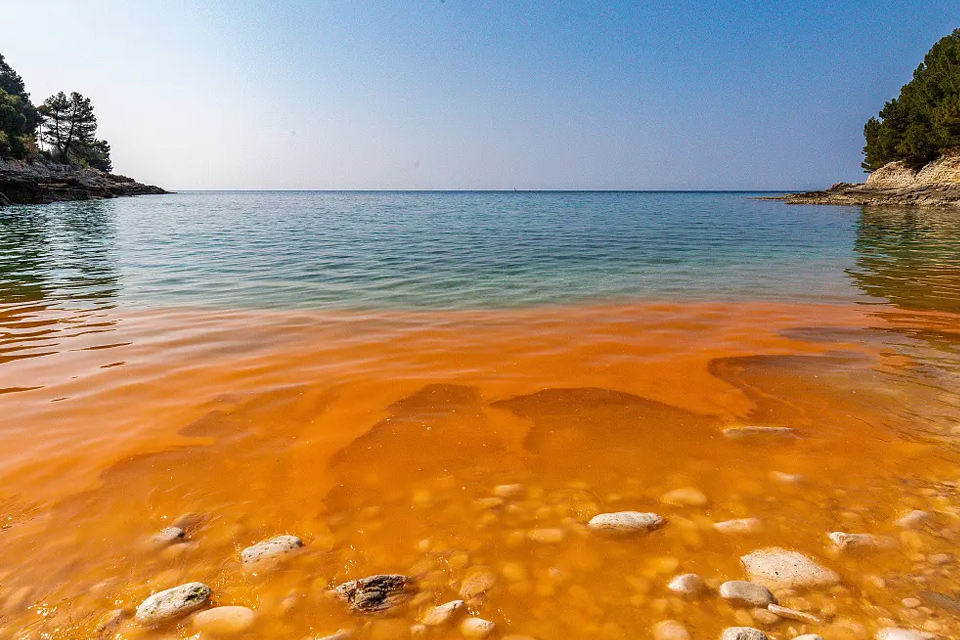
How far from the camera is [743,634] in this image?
6.13 feet

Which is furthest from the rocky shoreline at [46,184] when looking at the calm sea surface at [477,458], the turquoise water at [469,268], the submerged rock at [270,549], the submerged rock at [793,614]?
the submerged rock at [793,614]

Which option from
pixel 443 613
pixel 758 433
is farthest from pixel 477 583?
pixel 758 433

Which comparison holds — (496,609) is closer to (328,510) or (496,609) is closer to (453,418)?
(328,510)

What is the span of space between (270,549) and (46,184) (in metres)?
64.2

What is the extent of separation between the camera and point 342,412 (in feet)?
14.2

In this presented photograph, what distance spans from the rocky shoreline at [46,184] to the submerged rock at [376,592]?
5647 cm

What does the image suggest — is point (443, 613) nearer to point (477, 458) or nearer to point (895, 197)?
point (477, 458)

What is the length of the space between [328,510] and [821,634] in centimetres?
257

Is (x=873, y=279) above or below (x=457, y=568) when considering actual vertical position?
above

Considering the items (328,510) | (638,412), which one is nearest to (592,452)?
(638,412)

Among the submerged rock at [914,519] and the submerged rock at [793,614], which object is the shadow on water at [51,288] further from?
the submerged rock at [914,519]

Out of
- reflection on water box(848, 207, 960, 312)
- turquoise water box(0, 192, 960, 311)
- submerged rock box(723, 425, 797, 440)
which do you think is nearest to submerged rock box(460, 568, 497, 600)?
submerged rock box(723, 425, 797, 440)

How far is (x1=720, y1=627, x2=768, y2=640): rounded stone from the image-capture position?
186cm

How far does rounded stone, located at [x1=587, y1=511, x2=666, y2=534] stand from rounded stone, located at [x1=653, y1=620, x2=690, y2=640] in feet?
1.98
